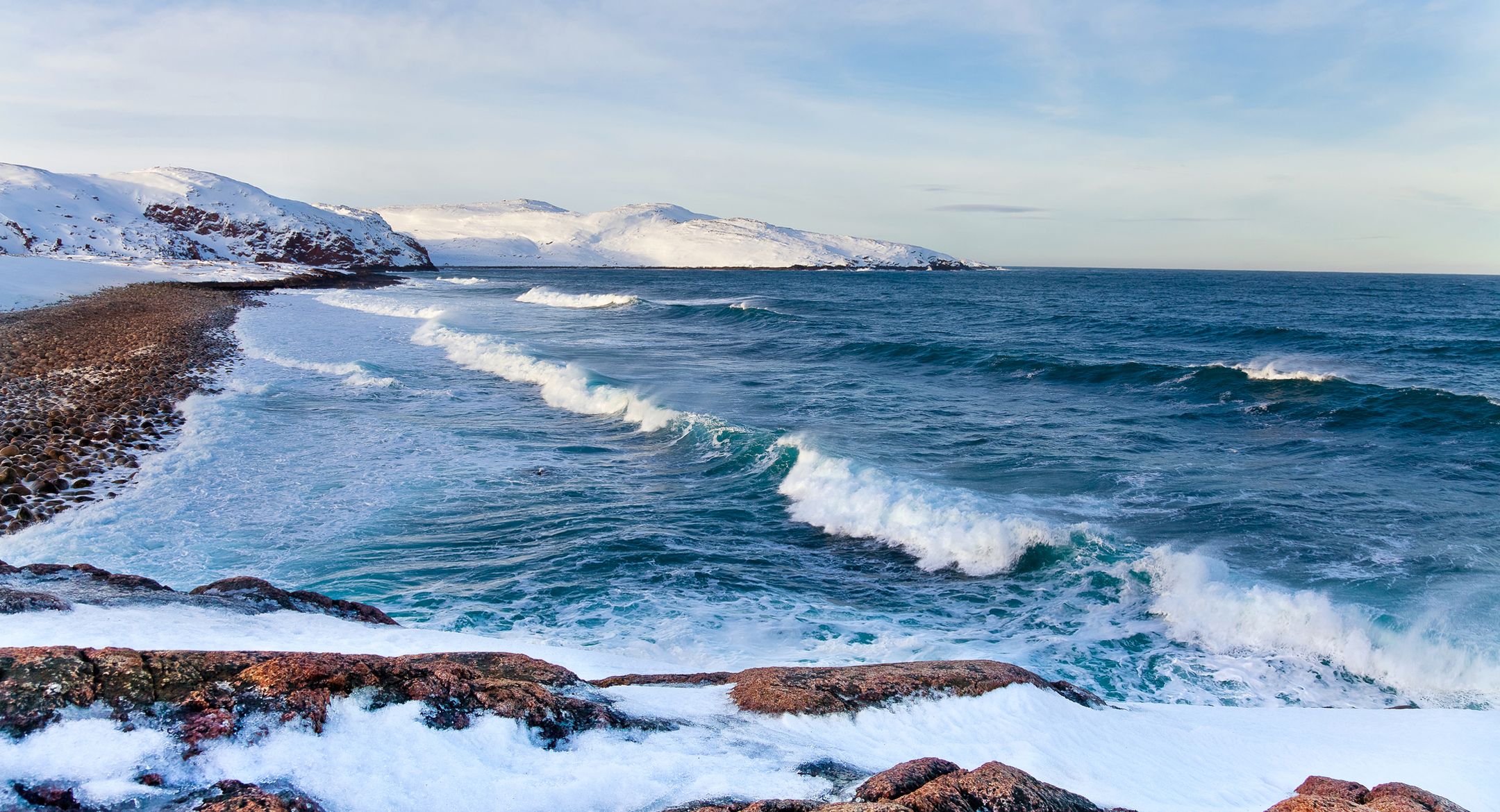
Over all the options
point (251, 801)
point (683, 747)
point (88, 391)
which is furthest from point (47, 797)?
point (88, 391)

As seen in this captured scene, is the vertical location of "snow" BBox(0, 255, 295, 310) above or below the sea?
above

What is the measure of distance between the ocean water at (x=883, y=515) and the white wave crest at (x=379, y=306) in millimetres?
16313

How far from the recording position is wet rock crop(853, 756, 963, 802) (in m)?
2.68

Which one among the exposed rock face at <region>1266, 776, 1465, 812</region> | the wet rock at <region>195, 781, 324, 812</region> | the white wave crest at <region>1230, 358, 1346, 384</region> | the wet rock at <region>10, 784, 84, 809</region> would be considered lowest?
the exposed rock face at <region>1266, 776, 1465, 812</region>

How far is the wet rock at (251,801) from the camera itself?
2225 mm

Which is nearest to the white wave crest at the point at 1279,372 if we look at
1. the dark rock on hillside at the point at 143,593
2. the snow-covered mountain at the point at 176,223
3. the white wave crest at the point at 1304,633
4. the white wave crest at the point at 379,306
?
the white wave crest at the point at 1304,633

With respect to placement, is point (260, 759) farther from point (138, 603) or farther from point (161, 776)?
point (138, 603)

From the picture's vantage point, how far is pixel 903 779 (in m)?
2.75

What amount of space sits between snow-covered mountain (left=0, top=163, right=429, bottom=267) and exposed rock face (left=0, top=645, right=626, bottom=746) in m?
76.5

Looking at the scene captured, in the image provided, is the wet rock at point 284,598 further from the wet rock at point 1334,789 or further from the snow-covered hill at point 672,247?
the snow-covered hill at point 672,247

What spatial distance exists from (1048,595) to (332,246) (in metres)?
112

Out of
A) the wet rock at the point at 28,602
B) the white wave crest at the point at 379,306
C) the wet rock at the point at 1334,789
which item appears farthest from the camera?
the white wave crest at the point at 379,306

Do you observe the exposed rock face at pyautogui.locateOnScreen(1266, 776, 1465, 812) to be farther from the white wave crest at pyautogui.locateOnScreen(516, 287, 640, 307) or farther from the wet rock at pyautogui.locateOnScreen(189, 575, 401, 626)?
the white wave crest at pyautogui.locateOnScreen(516, 287, 640, 307)

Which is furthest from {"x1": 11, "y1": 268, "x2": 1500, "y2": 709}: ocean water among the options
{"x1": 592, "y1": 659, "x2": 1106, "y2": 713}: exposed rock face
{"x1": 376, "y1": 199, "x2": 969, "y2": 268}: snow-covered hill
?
{"x1": 376, "y1": 199, "x2": 969, "y2": 268}: snow-covered hill
